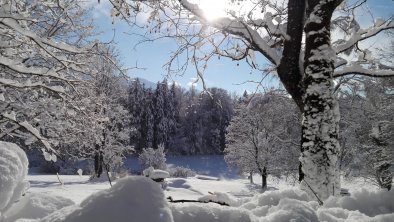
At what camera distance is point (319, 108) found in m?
4.92

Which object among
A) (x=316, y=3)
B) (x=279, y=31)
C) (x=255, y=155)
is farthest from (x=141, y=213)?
(x=255, y=155)

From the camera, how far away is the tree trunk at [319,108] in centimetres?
479

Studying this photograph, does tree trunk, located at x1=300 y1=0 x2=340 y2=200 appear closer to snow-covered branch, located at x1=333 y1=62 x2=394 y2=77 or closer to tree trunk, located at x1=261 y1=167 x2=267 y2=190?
snow-covered branch, located at x1=333 y1=62 x2=394 y2=77

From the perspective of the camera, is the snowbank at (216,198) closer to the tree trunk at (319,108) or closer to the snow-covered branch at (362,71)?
the tree trunk at (319,108)

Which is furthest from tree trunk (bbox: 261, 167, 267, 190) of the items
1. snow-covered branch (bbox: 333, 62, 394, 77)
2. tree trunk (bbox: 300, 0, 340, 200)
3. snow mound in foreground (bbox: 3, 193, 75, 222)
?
snow mound in foreground (bbox: 3, 193, 75, 222)

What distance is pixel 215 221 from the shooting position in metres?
1.12

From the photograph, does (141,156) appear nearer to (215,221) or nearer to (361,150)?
(361,150)

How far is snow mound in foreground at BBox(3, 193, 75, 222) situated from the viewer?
1.52m

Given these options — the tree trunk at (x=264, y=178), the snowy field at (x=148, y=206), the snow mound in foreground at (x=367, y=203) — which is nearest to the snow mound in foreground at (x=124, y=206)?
the snowy field at (x=148, y=206)

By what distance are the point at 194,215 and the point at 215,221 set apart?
0.07m

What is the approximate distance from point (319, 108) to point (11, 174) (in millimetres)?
4128

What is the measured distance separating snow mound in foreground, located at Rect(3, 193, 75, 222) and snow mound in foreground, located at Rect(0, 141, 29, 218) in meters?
0.04

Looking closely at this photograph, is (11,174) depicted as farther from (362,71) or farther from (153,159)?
(153,159)

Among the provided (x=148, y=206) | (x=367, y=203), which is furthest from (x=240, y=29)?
(x=148, y=206)
